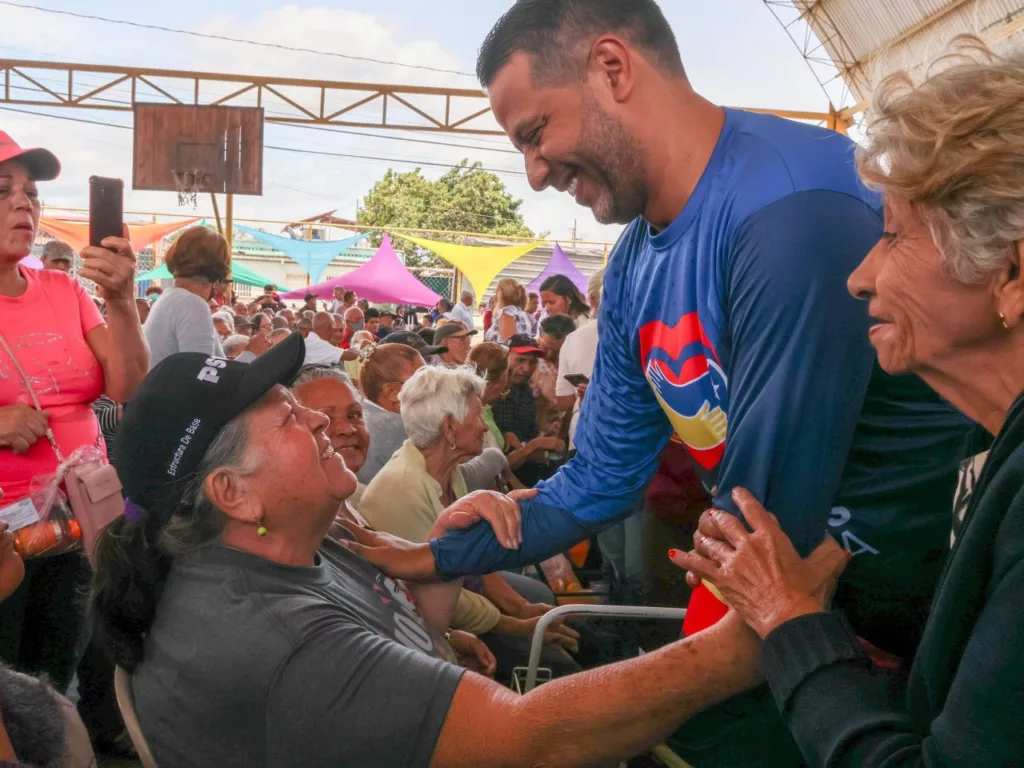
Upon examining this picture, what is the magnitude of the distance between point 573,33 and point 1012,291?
35.3 inches

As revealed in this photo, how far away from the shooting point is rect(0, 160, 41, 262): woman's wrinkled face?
269cm

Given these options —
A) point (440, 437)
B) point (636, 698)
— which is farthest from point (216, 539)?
point (440, 437)

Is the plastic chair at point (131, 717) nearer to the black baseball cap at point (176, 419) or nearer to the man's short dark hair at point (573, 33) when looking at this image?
the black baseball cap at point (176, 419)

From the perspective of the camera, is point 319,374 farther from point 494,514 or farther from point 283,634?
point 283,634

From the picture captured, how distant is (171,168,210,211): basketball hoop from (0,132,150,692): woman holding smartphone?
1134 centimetres

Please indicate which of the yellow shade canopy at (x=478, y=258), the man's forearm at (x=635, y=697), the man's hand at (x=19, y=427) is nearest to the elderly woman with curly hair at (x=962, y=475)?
the man's forearm at (x=635, y=697)

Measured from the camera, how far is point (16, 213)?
2.72m

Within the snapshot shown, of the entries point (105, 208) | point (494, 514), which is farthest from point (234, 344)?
point (494, 514)

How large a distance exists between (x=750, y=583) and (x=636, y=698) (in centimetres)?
29

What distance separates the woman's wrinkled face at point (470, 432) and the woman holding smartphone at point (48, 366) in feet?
4.38

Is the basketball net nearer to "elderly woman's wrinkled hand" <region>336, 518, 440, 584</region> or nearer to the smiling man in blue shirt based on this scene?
"elderly woman's wrinkled hand" <region>336, 518, 440, 584</region>

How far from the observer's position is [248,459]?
73.8 inches

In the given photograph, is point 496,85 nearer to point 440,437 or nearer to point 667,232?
point 667,232

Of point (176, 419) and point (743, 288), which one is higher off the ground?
point (743, 288)
